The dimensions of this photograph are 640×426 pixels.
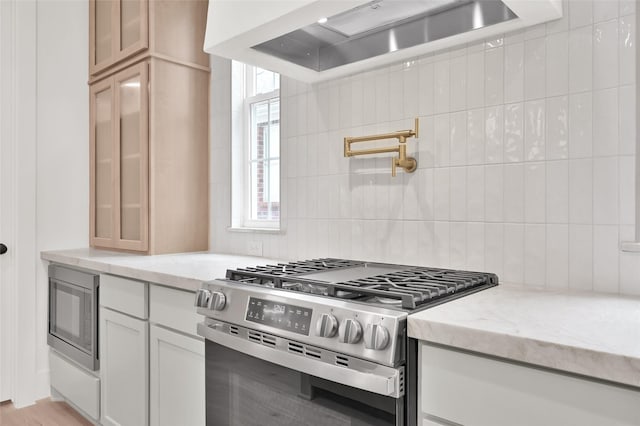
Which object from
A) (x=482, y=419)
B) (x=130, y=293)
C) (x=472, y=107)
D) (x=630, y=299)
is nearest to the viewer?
(x=482, y=419)

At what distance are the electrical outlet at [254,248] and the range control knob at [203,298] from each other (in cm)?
92

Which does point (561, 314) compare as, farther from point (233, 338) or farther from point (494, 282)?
point (233, 338)

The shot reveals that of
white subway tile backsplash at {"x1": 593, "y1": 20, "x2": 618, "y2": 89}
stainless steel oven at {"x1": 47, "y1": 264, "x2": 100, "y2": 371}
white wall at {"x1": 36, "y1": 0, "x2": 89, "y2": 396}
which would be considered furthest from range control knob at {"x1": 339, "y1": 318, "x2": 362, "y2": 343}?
white wall at {"x1": 36, "y1": 0, "x2": 89, "y2": 396}

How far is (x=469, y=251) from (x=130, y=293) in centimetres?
151

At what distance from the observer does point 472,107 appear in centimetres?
170

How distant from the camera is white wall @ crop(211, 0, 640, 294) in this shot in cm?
142

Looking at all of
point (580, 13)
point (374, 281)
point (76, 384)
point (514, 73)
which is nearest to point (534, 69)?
point (514, 73)

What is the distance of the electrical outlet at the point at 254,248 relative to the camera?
8.28ft

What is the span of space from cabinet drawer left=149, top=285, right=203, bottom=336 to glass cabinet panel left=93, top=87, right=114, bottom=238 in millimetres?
1133

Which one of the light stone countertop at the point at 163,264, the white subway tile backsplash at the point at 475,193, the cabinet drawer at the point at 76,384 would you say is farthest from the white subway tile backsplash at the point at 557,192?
the cabinet drawer at the point at 76,384

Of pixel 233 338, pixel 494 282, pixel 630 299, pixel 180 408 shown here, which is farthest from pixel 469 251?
pixel 180 408

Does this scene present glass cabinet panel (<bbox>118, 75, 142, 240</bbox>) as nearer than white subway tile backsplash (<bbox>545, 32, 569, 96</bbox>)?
No

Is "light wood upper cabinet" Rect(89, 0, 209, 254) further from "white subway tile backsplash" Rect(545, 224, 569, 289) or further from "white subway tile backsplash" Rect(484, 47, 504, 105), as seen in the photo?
"white subway tile backsplash" Rect(545, 224, 569, 289)

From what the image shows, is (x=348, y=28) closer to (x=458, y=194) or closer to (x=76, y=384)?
(x=458, y=194)
